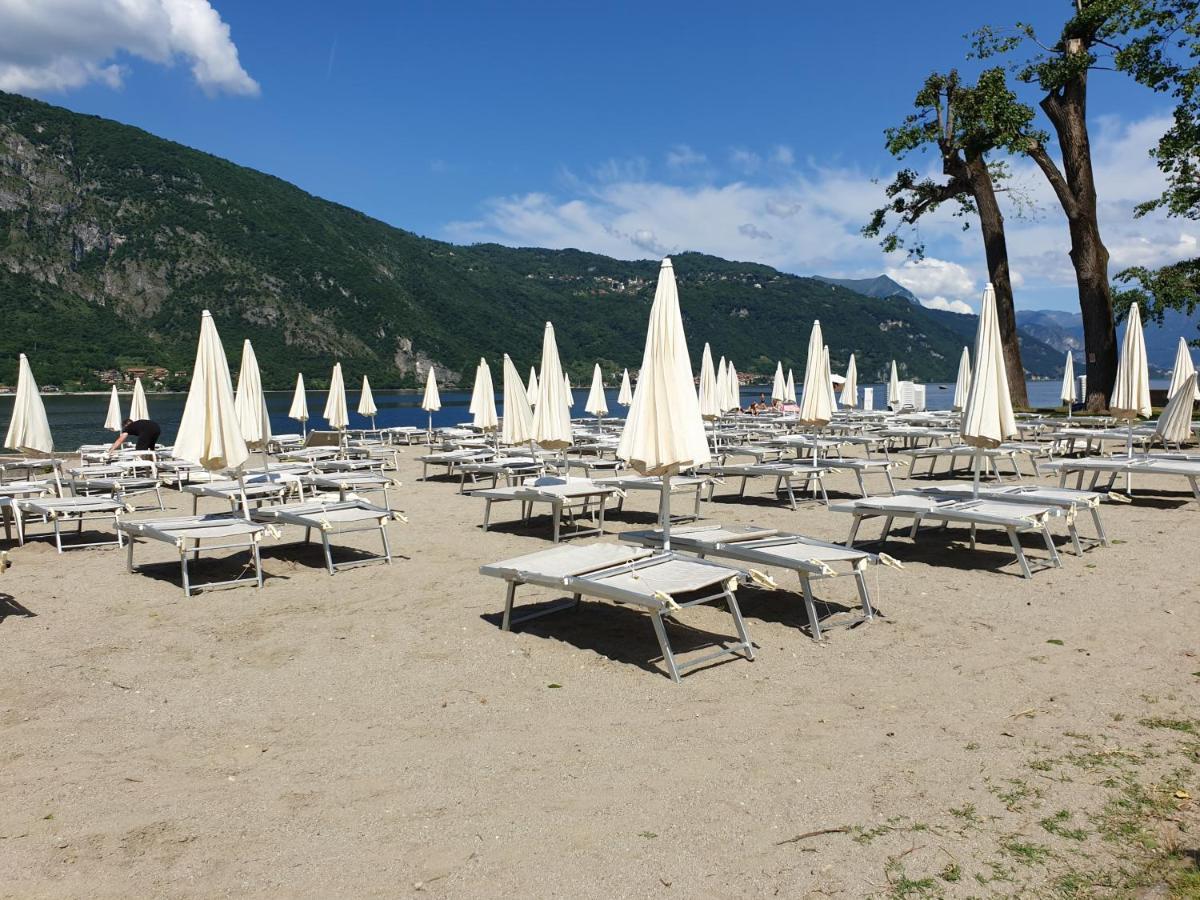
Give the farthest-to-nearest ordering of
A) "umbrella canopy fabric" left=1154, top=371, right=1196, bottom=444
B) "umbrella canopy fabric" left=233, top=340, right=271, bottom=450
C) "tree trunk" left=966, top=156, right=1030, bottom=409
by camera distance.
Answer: "tree trunk" left=966, top=156, right=1030, bottom=409
"umbrella canopy fabric" left=1154, top=371, right=1196, bottom=444
"umbrella canopy fabric" left=233, top=340, right=271, bottom=450

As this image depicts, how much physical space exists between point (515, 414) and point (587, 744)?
27.7 feet

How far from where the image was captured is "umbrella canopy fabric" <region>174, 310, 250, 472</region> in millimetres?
7332

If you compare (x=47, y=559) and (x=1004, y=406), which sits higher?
(x=1004, y=406)

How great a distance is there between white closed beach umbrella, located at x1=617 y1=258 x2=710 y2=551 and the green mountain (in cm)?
7924

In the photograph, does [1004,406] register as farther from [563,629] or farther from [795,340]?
[795,340]

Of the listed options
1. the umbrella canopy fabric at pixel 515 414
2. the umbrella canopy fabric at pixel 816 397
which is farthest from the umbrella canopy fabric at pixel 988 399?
the umbrella canopy fabric at pixel 515 414

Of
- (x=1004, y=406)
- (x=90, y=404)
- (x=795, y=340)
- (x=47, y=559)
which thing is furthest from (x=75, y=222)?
(x=1004, y=406)

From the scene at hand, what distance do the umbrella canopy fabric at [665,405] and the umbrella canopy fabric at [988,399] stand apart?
10.5 ft

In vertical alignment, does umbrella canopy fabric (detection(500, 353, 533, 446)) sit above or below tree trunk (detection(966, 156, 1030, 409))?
below

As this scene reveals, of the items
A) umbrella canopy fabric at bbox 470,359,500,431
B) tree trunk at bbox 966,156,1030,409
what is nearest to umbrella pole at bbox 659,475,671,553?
umbrella canopy fabric at bbox 470,359,500,431

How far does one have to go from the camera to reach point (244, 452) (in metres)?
7.46

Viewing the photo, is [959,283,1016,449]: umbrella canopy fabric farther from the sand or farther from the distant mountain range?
the distant mountain range

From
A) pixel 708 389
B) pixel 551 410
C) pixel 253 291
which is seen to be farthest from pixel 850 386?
pixel 253 291

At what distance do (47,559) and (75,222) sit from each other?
325 feet
